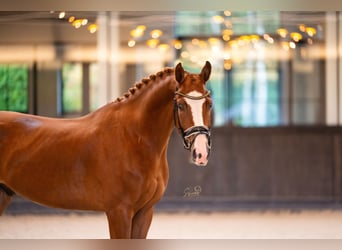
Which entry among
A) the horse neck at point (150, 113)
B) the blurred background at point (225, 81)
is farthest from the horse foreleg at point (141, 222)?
the blurred background at point (225, 81)

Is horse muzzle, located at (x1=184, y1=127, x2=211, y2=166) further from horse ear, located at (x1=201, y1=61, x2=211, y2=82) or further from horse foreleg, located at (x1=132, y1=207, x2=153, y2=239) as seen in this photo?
horse foreleg, located at (x1=132, y1=207, x2=153, y2=239)

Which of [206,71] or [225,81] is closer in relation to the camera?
[206,71]

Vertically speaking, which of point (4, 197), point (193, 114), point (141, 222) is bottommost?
point (141, 222)

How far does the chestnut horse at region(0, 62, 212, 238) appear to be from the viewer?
294 centimetres

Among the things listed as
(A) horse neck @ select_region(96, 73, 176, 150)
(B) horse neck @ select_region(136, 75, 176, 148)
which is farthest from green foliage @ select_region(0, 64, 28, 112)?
(B) horse neck @ select_region(136, 75, 176, 148)

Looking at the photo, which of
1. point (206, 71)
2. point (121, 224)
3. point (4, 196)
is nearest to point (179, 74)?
point (206, 71)

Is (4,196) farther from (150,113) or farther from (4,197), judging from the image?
(150,113)

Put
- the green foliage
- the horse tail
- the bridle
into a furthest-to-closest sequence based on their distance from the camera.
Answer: the green foliage < the horse tail < the bridle

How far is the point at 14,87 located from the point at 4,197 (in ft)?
2.24

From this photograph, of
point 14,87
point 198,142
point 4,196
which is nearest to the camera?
point 198,142

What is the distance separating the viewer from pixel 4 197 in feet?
10.9

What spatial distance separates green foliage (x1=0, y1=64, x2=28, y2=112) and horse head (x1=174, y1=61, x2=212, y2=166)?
1122 mm

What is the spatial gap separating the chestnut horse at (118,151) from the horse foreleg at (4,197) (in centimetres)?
8

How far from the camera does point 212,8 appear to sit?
3295 mm
